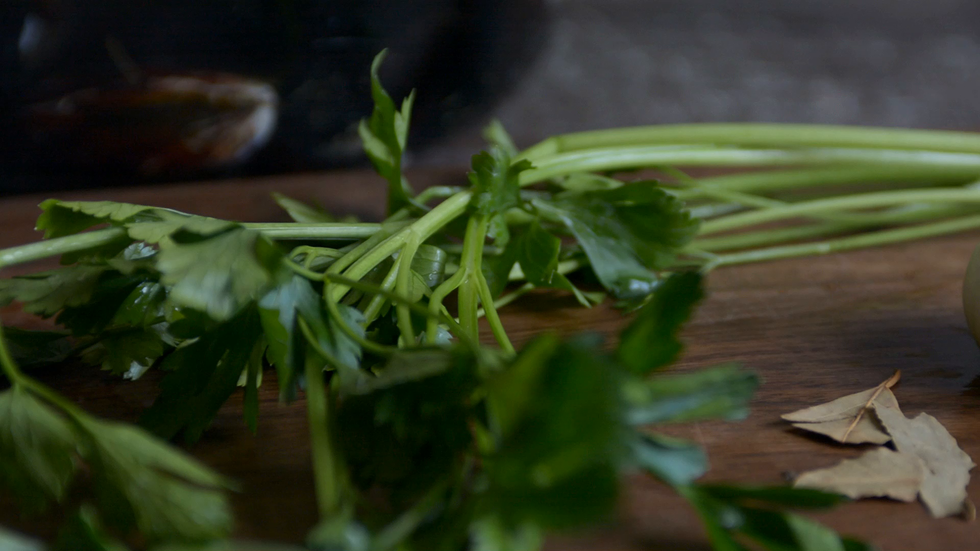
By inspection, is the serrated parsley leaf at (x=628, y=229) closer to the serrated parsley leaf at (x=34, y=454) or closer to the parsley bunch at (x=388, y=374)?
the parsley bunch at (x=388, y=374)

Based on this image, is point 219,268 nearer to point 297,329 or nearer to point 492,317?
point 297,329

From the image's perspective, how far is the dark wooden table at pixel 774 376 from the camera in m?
0.44

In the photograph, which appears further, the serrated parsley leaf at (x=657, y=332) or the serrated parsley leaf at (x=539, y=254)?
the serrated parsley leaf at (x=539, y=254)

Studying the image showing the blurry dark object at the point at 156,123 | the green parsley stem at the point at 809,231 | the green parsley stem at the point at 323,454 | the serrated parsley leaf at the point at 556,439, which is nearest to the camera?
the serrated parsley leaf at the point at 556,439

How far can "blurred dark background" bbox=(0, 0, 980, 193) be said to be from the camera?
125cm

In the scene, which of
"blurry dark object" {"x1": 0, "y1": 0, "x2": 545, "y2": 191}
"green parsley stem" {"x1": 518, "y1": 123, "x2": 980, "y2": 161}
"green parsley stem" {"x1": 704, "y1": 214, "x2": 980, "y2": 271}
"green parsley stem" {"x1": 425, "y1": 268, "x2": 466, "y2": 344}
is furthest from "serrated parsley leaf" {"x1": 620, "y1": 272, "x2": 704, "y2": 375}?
"blurry dark object" {"x1": 0, "y1": 0, "x2": 545, "y2": 191}

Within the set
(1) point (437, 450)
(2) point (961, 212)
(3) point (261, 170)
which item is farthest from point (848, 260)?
(3) point (261, 170)

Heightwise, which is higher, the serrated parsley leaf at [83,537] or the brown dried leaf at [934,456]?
the serrated parsley leaf at [83,537]

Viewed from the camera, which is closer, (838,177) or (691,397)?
(691,397)

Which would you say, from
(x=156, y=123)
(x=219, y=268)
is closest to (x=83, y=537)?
(x=219, y=268)

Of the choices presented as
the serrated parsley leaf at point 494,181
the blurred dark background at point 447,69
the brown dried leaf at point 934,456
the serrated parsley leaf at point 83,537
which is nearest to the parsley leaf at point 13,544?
the serrated parsley leaf at point 83,537

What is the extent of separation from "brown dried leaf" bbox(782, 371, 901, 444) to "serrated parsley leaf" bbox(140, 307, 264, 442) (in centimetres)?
41

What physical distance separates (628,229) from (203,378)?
38 centimetres

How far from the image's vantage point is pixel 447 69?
1.31 metres
